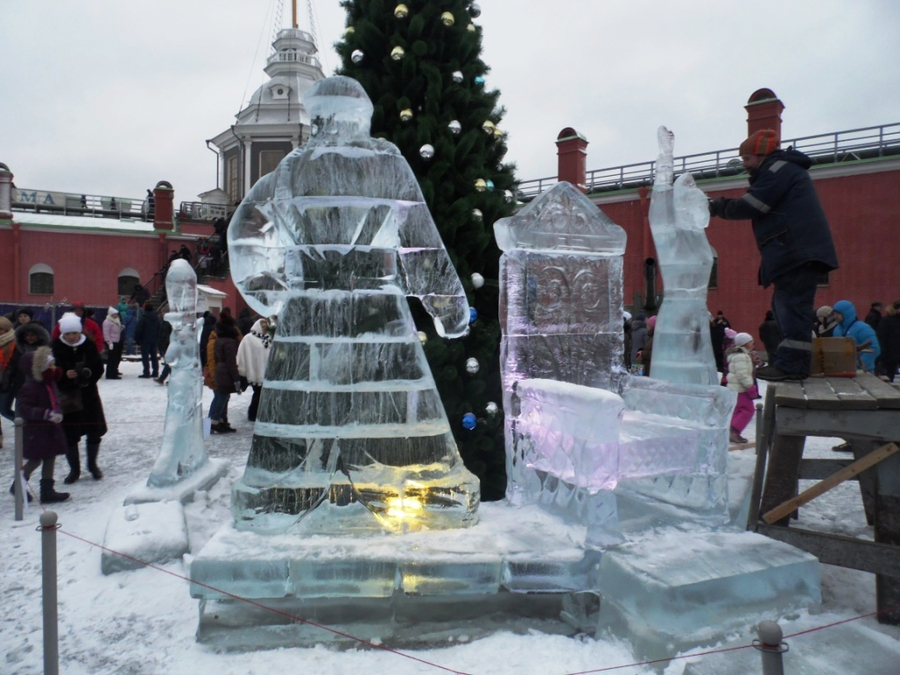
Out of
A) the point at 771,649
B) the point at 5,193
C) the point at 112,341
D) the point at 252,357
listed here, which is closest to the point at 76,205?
the point at 5,193

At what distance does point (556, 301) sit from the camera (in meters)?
3.72

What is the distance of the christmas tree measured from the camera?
4180 millimetres

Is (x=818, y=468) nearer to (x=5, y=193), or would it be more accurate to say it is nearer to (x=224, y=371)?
(x=224, y=371)

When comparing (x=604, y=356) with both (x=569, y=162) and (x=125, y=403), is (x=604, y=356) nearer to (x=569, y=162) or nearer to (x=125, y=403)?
(x=125, y=403)

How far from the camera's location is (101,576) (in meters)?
3.50

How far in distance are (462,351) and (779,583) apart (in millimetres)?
2208

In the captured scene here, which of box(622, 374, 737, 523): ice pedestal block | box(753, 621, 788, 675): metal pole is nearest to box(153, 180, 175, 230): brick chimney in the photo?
box(622, 374, 737, 523): ice pedestal block

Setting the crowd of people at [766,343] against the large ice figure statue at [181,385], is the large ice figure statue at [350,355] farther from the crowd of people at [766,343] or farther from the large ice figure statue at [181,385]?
the crowd of people at [766,343]

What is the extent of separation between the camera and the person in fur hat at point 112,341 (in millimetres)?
12461

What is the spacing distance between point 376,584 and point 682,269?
233 cm

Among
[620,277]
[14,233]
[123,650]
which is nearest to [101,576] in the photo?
[123,650]

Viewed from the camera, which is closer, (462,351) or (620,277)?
(620,277)

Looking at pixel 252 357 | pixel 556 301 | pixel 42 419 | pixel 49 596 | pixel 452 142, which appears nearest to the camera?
pixel 49 596

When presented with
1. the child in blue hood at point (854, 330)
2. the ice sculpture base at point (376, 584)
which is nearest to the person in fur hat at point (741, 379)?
the child in blue hood at point (854, 330)
